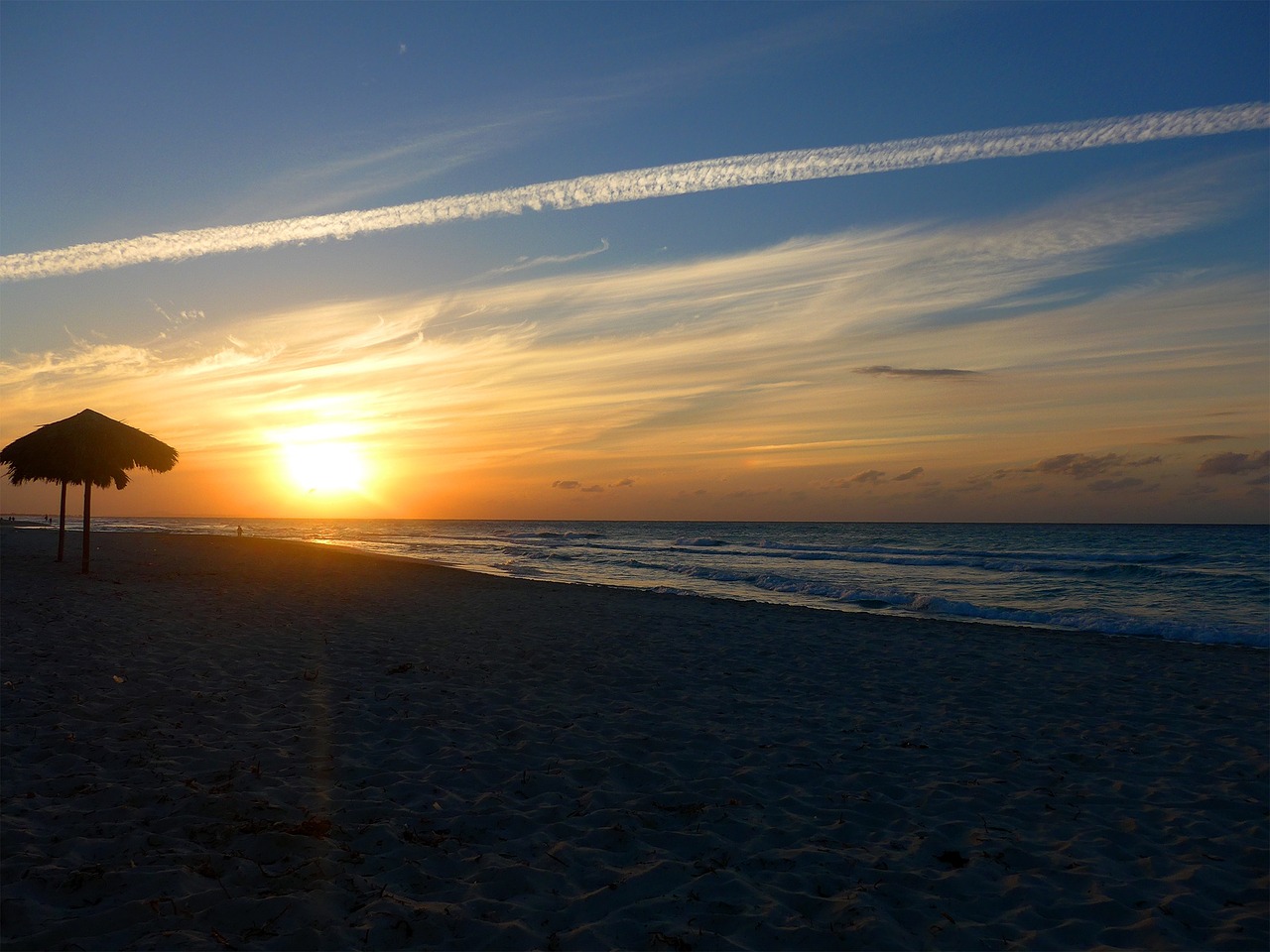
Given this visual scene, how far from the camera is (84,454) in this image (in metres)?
18.0

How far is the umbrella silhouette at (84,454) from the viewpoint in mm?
18031

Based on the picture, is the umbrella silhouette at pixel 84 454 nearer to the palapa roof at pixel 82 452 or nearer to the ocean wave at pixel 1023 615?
the palapa roof at pixel 82 452

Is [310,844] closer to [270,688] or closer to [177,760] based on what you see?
[177,760]

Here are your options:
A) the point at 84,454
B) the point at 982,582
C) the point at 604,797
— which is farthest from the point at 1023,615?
the point at 84,454

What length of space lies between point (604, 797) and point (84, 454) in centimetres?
1863

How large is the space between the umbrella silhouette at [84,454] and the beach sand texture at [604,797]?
27.6ft

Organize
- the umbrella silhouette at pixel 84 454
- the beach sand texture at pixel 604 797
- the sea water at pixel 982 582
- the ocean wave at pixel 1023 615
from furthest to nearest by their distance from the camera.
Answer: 1. the sea water at pixel 982 582
2. the umbrella silhouette at pixel 84 454
3. the ocean wave at pixel 1023 615
4. the beach sand texture at pixel 604 797

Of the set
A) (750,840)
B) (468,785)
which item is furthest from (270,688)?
(750,840)

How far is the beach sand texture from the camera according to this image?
13.2 ft

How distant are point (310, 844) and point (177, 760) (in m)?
2.09

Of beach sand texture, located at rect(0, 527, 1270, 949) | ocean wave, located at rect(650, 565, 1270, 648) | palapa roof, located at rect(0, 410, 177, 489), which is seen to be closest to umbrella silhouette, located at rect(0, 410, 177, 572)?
palapa roof, located at rect(0, 410, 177, 489)

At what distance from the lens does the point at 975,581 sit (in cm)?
3023

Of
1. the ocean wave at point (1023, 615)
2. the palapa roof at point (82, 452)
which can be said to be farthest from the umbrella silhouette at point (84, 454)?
the ocean wave at point (1023, 615)

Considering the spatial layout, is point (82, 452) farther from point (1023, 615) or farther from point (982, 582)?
point (982, 582)
